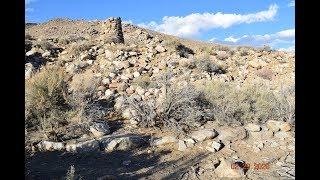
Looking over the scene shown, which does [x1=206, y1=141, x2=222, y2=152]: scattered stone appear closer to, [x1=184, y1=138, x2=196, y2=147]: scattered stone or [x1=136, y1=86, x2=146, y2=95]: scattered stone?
[x1=184, y1=138, x2=196, y2=147]: scattered stone

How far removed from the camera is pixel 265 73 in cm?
1619

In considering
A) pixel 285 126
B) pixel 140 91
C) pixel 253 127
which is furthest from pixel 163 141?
pixel 140 91

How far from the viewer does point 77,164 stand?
24.6 ft

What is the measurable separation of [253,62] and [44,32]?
17645mm

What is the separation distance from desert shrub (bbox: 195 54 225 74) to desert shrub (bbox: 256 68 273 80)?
1303 mm

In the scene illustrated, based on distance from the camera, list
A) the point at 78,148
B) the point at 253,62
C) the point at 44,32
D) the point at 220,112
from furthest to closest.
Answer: the point at 44,32
the point at 253,62
the point at 220,112
the point at 78,148

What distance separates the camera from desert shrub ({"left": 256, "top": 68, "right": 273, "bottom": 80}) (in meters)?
15.8

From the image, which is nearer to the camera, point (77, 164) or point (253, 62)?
point (77, 164)

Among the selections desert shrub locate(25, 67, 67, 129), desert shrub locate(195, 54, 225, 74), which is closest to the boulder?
desert shrub locate(195, 54, 225, 74)

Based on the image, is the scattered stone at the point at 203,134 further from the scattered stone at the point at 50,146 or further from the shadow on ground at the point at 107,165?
the scattered stone at the point at 50,146

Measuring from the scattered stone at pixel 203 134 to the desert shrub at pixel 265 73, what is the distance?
7.49 meters
